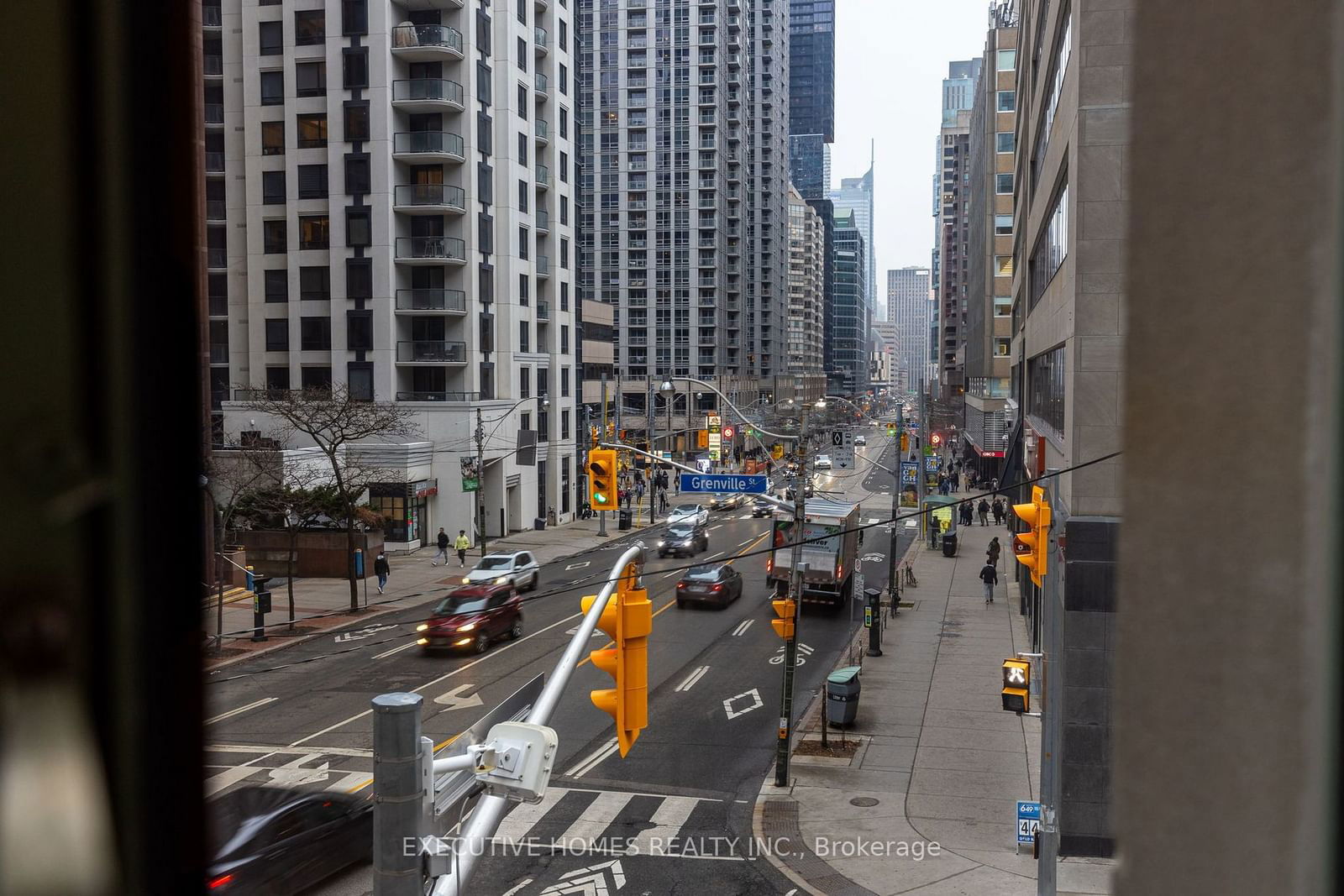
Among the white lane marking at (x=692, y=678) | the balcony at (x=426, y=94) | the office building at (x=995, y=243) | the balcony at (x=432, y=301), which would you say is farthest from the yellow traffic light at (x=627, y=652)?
the office building at (x=995, y=243)

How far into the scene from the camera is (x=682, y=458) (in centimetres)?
8850

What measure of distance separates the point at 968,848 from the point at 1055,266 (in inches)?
536

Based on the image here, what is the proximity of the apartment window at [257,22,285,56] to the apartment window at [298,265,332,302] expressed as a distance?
9.40 m

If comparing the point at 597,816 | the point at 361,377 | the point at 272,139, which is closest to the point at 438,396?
the point at 361,377

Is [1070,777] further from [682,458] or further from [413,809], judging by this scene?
[682,458]

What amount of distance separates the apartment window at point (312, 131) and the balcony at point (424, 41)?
4.40m

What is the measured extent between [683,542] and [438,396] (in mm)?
13070

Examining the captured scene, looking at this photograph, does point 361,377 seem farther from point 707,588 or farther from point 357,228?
point 707,588

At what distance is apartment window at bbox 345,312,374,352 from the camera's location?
154ft

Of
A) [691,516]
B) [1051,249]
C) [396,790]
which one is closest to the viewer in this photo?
[396,790]

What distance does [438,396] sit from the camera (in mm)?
47406

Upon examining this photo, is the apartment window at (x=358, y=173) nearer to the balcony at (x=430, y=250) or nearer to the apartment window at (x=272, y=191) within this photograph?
the balcony at (x=430, y=250)

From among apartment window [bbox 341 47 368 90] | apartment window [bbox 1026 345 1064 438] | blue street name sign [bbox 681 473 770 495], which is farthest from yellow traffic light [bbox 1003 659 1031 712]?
apartment window [bbox 341 47 368 90]

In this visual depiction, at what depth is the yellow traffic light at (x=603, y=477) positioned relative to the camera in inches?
929
